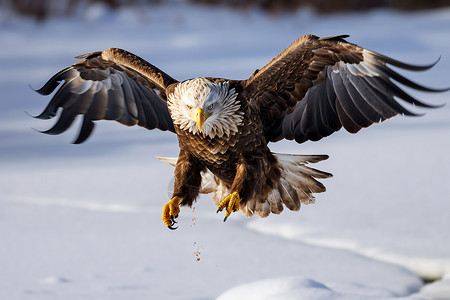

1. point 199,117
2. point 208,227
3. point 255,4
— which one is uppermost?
point 255,4

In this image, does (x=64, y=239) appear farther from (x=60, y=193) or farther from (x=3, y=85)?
Answer: (x=3, y=85)

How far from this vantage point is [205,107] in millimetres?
Result: 3527

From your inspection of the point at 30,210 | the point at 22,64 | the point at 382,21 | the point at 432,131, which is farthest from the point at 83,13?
the point at 30,210

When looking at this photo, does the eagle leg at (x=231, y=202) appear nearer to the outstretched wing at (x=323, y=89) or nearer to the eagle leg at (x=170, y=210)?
the eagle leg at (x=170, y=210)

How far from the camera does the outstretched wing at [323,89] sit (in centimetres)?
366

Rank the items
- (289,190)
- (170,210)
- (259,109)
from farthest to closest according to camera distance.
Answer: (289,190) → (259,109) → (170,210)

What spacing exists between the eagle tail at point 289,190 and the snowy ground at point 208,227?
41 cm

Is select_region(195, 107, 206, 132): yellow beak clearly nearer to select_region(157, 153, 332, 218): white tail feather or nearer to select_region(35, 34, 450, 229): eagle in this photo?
select_region(35, 34, 450, 229): eagle

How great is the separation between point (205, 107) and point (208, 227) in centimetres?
182

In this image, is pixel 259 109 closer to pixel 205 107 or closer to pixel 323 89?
pixel 323 89

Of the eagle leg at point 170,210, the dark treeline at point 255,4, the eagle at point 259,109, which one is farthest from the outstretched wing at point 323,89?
the dark treeline at point 255,4

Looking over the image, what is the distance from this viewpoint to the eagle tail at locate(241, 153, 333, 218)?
14.0ft

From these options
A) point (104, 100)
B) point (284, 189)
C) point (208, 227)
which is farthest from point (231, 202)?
point (208, 227)

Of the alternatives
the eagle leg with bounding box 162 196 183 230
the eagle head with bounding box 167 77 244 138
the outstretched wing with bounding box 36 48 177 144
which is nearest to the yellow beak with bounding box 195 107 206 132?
the eagle head with bounding box 167 77 244 138
